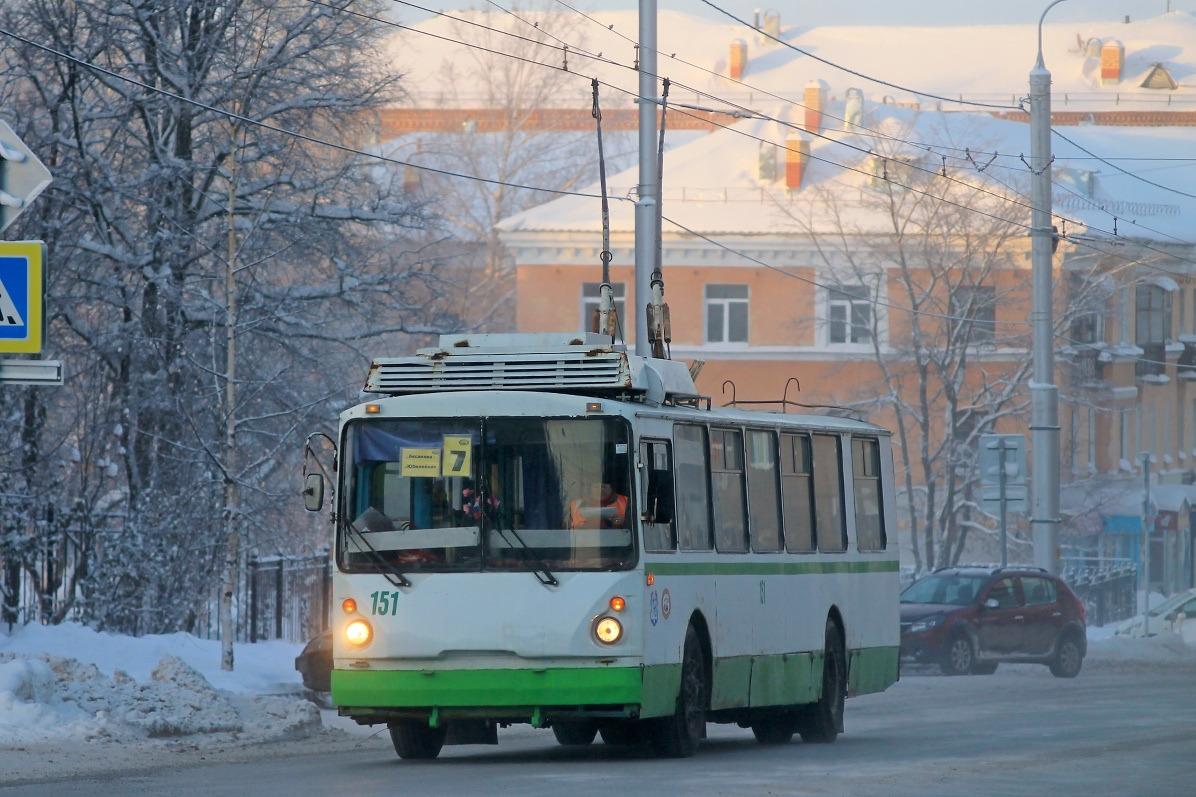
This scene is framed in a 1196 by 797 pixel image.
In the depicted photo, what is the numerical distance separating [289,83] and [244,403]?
18.0ft

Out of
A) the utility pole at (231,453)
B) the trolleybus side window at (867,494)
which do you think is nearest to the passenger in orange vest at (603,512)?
the trolleybus side window at (867,494)

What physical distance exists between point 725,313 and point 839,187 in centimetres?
439

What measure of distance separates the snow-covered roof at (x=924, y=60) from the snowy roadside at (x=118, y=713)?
5358 cm

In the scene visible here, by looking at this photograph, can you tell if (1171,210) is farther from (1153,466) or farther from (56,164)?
(56,164)

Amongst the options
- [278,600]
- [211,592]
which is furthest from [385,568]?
[278,600]

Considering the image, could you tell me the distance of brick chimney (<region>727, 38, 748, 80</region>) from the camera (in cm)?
8081

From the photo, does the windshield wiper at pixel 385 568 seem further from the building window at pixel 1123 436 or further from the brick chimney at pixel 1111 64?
the brick chimney at pixel 1111 64

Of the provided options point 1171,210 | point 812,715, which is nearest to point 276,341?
point 812,715

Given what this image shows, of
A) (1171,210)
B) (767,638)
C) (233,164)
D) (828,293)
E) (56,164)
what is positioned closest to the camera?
(767,638)

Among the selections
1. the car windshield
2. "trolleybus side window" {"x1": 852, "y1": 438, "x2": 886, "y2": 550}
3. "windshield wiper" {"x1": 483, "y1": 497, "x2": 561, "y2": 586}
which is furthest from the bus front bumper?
the car windshield

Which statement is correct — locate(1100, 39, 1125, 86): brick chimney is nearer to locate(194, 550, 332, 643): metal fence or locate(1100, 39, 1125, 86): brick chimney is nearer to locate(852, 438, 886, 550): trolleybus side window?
locate(194, 550, 332, 643): metal fence

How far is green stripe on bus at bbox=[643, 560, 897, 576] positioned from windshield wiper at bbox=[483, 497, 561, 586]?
2.04 feet

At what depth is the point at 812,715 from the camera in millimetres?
17531

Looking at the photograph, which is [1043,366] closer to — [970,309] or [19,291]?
[970,309]
